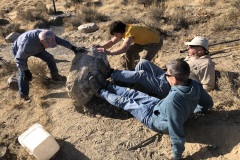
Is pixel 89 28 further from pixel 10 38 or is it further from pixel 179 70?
pixel 179 70


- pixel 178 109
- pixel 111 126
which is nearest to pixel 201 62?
pixel 178 109

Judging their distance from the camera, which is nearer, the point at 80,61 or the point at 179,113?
the point at 179,113

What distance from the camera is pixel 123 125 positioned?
14.6ft

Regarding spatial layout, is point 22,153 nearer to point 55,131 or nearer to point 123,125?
point 55,131

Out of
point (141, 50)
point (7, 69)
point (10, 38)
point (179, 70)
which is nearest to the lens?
Result: point (179, 70)

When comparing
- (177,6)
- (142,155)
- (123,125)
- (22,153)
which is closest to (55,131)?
(22,153)

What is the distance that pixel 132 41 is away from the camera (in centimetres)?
526

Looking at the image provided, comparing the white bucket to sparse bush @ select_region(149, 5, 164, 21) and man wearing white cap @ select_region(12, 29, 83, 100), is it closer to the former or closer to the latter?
man wearing white cap @ select_region(12, 29, 83, 100)

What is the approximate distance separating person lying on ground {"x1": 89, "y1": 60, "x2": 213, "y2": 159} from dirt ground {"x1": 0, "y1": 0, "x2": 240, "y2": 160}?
258 millimetres

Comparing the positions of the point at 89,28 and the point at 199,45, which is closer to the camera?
the point at 199,45

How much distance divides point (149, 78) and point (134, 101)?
1.48ft

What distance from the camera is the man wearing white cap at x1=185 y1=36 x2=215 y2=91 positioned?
4.54 m

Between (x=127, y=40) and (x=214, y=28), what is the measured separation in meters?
3.01

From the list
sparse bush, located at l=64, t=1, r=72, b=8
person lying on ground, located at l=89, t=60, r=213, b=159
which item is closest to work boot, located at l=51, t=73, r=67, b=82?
person lying on ground, located at l=89, t=60, r=213, b=159
